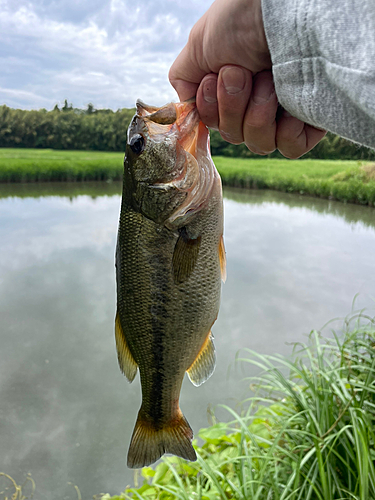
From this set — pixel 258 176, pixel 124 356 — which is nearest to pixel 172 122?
pixel 124 356

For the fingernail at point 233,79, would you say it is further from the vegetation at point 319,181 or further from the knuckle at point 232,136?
the vegetation at point 319,181

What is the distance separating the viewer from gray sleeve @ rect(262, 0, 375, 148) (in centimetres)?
71

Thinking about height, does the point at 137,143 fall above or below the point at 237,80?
below

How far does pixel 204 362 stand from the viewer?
148 centimetres

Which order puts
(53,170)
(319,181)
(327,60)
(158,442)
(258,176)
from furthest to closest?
1. (53,170)
2. (258,176)
3. (319,181)
4. (158,442)
5. (327,60)

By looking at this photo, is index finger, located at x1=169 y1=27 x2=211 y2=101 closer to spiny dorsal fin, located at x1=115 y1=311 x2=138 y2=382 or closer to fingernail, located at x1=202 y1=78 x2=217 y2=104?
fingernail, located at x1=202 y1=78 x2=217 y2=104

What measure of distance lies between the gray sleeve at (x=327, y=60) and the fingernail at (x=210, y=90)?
1.24 ft

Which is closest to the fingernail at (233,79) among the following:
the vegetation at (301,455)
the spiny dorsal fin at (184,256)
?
the spiny dorsal fin at (184,256)

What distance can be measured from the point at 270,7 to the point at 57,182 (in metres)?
23.0

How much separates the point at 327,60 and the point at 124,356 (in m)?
1.14

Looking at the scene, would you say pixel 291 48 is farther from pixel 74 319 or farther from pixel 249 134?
pixel 74 319

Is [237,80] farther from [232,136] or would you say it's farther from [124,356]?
[124,356]

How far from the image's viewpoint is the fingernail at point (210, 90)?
53.7 inches

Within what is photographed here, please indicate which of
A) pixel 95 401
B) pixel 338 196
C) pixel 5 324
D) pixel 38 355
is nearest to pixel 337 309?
pixel 95 401
